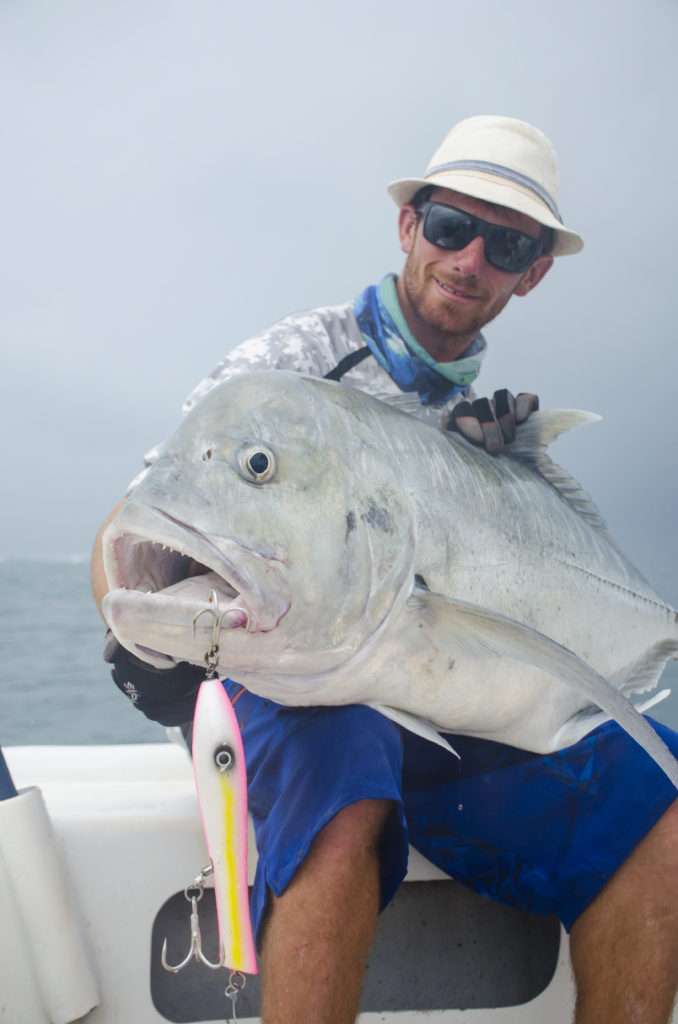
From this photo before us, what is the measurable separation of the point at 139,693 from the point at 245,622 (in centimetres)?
42

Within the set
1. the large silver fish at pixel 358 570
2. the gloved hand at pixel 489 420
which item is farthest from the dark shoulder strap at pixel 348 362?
the large silver fish at pixel 358 570

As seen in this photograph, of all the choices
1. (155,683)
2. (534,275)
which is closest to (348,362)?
(534,275)

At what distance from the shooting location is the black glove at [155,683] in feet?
4.70

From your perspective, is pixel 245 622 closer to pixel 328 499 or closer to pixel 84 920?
pixel 328 499

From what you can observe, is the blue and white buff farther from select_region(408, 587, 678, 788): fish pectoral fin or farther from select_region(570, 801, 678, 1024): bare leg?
select_region(570, 801, 678, 1024): bare leg

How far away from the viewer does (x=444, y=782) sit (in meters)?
1.72

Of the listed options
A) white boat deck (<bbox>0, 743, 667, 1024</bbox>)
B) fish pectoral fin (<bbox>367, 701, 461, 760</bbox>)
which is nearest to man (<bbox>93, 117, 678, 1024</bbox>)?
fish pectoral fin (<bbox>367, 701, 461, 760</bbox>)

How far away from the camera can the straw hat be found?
2.06 m

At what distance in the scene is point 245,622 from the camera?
3.75 feet

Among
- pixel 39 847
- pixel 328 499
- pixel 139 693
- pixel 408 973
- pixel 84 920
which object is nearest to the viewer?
pixel 328 499

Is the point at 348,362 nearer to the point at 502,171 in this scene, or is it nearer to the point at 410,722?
the point at 502,171

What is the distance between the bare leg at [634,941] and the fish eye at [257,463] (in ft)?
3.25

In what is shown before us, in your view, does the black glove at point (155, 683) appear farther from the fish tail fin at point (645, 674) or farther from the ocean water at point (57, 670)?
the ocean water at point (57, 670)

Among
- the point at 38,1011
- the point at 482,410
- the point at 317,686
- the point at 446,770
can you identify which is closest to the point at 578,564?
the point at 482,410
